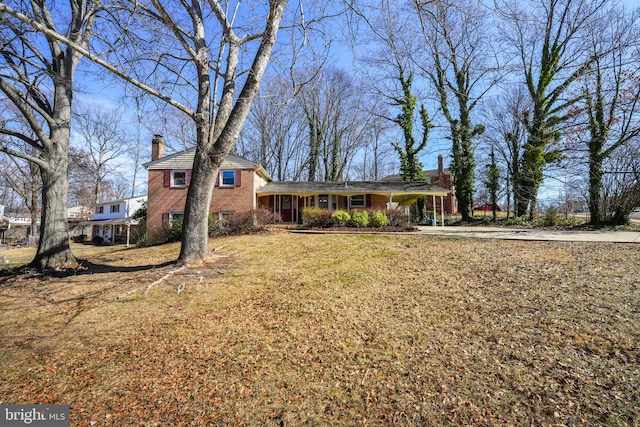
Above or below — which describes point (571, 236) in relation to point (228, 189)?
below

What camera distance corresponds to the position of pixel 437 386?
2797mm

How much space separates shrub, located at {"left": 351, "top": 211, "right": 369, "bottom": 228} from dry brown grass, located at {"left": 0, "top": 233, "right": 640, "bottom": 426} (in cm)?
747

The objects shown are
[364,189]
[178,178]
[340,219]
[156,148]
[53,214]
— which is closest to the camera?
[53,214]

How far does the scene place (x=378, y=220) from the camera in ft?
46.0

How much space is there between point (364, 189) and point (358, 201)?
157 cm

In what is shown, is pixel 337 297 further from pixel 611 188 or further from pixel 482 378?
pixel 611 188

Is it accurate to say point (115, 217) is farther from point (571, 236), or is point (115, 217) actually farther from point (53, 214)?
point (571, 236)

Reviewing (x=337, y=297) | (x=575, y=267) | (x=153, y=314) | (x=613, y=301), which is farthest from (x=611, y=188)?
(x=153, y=314)

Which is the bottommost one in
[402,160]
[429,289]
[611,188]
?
[429,289]

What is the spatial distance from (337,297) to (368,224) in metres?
9.52

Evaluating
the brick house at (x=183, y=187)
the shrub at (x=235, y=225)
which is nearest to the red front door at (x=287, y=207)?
the brick house at (x=183, y=187)

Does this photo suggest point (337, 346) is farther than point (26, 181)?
No

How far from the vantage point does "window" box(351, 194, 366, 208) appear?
2102cm

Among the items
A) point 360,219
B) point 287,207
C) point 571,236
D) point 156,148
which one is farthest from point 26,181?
point 571,236
